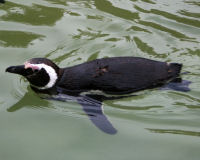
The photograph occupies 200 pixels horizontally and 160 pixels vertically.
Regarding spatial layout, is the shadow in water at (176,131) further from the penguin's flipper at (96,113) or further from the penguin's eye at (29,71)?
the penguin's eye at (29,71)

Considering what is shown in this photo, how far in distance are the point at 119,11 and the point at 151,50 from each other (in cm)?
141

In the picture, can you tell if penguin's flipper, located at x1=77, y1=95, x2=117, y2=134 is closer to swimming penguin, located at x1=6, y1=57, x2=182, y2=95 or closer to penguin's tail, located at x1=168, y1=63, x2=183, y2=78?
swimming penguin, located at x1=6, y1=57, x2=182, y2=95

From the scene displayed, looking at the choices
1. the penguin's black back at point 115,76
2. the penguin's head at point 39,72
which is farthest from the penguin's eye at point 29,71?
the penguin's black back at point 115,76

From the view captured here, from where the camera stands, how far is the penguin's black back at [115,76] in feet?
13.8

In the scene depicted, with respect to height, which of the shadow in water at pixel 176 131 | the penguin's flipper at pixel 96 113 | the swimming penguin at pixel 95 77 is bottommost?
the shadow in water at pixel 176 131

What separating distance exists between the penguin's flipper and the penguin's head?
1.25ft

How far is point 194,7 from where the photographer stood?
6684 mm

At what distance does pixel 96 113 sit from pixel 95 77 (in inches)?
15.6

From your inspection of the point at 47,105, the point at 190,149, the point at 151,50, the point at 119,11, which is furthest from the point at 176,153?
the point at 119,11

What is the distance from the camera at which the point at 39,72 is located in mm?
4254

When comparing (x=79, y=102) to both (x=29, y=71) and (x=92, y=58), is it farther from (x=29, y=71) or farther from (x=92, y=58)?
(x=92, y=58)

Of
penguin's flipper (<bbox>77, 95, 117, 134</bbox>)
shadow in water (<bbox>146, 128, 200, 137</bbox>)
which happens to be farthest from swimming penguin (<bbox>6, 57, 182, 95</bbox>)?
shadow in water (<bbox>146, 128, 200, 137</bbox>)

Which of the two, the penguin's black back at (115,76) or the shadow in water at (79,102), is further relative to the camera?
the penguin's black back at (115,76)

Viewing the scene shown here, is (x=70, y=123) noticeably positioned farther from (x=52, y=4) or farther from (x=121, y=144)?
(x=52, y=4)
